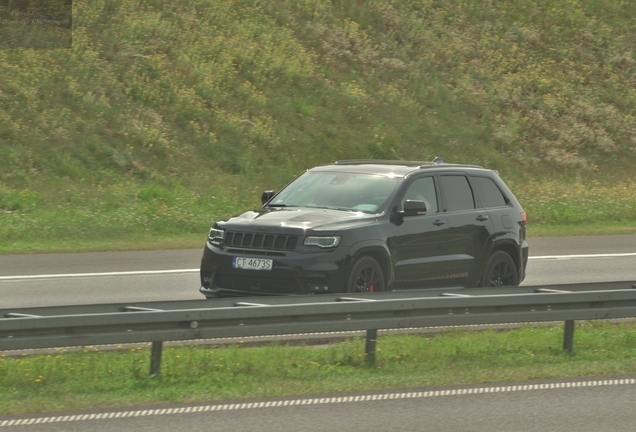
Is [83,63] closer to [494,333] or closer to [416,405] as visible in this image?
[494,333]

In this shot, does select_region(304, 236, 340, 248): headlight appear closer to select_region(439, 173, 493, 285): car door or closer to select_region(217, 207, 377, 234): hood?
select_region(217, 207, 377, 234): hood

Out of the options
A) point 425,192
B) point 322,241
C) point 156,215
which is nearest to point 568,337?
point 322,241

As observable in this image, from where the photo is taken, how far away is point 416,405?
7.55 metres

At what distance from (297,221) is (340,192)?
3.97ft

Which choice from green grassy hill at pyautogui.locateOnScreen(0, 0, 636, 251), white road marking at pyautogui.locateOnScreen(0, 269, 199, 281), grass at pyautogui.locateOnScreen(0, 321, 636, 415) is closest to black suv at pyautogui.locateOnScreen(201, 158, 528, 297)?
grass at pyautogui.locateOnScreen(0, 321, 636, 415)

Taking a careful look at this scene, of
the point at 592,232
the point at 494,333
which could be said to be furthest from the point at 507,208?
the point at 592,232

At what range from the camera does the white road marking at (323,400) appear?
6.96m

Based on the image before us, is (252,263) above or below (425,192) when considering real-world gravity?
below

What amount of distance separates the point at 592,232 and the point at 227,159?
35.2 ft

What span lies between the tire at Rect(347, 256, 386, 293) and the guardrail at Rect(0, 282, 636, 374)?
1.17 m

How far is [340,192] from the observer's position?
11945 millimetres

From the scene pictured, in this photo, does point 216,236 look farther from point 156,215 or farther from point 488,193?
point 156,215

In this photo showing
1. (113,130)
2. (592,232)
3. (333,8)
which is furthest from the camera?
(333,8)

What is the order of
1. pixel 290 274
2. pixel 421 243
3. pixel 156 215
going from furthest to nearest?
pixel 156 215 → pixel 421 243 → pixel 290 274
